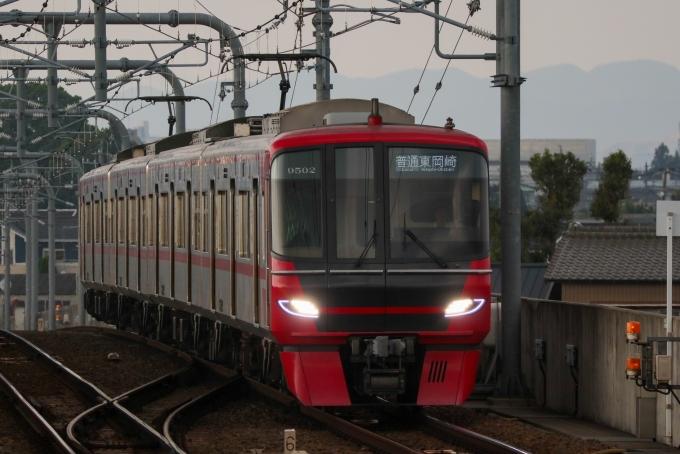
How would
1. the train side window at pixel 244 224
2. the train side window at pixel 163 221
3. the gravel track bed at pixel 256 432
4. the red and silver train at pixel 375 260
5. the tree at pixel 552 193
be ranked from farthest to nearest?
the tree at pixel 552 193, the train side window at pixel 163 221, the train side window at pixel 244 224, the red and silver train at pixel 375 260, the gravel track bed at pixel 256 432

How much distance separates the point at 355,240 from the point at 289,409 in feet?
7.15

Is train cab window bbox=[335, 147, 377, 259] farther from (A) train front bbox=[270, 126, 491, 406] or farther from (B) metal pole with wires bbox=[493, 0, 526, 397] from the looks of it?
(B) metal pole with wires bbox=[493, 0, 526, 397]

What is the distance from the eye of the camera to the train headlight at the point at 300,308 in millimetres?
12500

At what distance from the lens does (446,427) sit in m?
12.1

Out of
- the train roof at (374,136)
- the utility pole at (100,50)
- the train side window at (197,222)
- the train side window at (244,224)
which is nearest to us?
the train roof at (374,136)

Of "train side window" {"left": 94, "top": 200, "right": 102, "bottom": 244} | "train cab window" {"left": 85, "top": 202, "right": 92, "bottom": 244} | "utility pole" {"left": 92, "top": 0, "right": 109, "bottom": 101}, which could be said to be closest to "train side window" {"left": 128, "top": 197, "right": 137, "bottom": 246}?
"utility pole" {"left": 92, "top": 0, "right": 109, "bottom": 101}

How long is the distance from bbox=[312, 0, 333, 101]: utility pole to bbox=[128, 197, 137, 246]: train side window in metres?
3.41

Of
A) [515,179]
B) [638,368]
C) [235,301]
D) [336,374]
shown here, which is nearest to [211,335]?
[235,301]

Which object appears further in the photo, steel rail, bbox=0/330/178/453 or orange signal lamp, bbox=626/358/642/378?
orange signal lamp, bbox=626/358/642/378

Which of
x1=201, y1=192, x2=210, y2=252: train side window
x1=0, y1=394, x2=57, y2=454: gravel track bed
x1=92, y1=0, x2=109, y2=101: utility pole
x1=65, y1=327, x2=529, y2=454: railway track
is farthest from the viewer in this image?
x1=92, y1=0, x2=109, y2=101: utility pole

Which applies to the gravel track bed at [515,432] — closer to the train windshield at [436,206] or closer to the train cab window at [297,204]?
the train windshield at [436,206]

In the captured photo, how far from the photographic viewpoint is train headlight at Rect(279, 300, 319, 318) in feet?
41.0

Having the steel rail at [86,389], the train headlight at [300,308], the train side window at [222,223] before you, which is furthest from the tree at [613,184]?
the train headlight at [300,308]

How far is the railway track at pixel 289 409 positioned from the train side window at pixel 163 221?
2.88 meters
